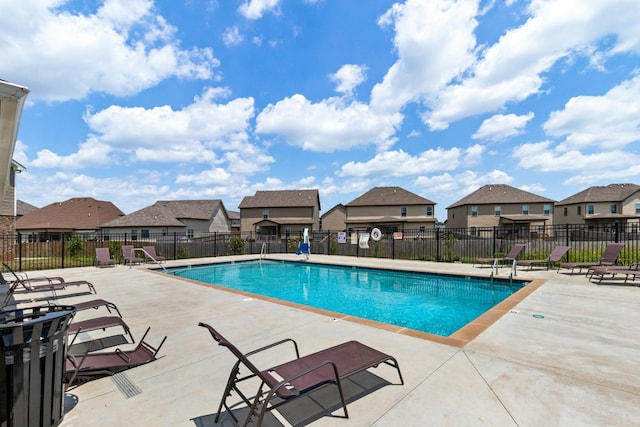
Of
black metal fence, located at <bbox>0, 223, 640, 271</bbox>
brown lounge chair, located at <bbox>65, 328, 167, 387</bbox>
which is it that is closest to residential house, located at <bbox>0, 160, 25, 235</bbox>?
black metal fence, located at <bbox>0, 223, 640, 271</bbox>

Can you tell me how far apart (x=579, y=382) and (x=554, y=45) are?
10497 mm

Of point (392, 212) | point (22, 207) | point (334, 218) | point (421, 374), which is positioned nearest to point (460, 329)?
point (421, 374)

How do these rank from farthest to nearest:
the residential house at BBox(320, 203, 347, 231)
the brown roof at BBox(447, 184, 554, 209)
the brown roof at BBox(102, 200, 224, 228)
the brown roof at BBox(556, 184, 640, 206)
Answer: the residential house at BBox(320, 203, 347, 231), the brown roof at BBox(556, 184, 640, 206), the brown roof at BBox(447, 184, 554, 209), the brown roof at BBox(102, 200, 224, 228)

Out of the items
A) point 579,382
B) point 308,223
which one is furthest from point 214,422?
point 308,223

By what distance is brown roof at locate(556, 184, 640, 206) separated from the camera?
125ft

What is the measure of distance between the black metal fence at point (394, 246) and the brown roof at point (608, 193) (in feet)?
83.3

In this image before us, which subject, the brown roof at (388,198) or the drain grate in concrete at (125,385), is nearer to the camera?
the drain grate in concrete at (125,385)

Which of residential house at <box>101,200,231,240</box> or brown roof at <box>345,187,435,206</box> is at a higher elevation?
brown roof at <box>345,187,435,206</box>

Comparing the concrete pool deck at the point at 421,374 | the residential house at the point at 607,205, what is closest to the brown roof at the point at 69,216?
the concrete pool deck at the point at 421,374

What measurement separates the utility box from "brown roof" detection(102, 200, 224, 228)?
3562 centimetres

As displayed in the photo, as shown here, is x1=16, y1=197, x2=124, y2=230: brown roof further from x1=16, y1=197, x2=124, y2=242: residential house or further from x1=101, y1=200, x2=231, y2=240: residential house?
x1=101, y1=200, x2=231, y2=240: residential house

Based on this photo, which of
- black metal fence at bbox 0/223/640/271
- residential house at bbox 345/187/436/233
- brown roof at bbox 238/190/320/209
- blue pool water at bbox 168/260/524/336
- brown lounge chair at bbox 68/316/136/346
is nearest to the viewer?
brown lounge chair at bbox 68/316/136/346

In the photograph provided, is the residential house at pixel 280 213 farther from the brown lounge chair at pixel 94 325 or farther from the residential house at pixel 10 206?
the brown lounge chair at pixel 94 325

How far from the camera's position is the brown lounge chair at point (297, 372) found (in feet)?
7.59
